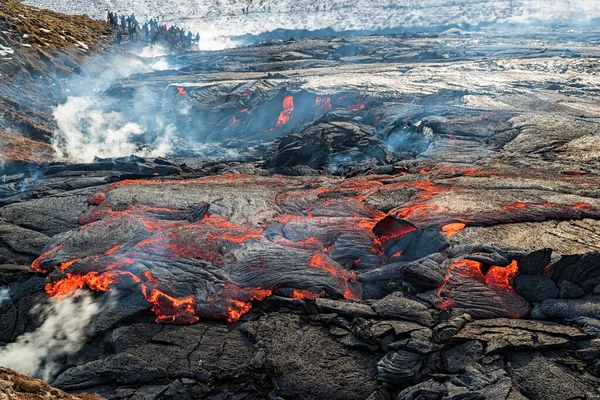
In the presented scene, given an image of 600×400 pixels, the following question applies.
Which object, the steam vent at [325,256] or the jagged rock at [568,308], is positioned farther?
the jagged rock at [568,308]

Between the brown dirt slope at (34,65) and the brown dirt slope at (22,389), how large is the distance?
19.8 m

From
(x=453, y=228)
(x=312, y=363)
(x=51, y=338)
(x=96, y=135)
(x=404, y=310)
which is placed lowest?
(x=51, y=338)

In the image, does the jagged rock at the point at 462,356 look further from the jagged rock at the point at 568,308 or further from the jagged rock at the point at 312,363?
the jagged rock at the point at 568,308

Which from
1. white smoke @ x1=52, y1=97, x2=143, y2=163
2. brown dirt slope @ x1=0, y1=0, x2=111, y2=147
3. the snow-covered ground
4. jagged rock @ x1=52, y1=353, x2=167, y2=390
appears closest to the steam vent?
jagged rock @ x1=52, y1=353, x2=167, y2=390

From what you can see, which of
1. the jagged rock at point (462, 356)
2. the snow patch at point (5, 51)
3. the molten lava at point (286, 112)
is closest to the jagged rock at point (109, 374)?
the jagged rock at point (462, 356)

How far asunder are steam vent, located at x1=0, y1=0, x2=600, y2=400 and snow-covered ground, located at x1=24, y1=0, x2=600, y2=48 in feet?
134

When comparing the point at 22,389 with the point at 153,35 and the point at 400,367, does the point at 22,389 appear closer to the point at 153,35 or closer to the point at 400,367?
the point at 400,367

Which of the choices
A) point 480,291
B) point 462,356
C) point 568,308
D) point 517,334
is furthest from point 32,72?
point 568,308

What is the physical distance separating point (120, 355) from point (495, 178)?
1024 centimetres

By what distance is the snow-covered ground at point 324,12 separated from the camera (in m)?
57.0

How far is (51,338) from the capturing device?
7.71 m

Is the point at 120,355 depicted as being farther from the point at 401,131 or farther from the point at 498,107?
the point at 498,107

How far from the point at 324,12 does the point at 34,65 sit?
4495 cm

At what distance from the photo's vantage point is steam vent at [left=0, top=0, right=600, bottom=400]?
6.48 meters
